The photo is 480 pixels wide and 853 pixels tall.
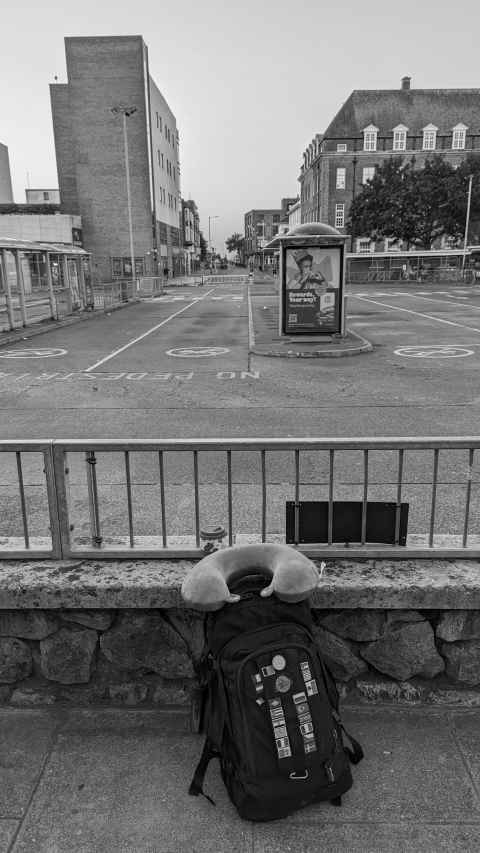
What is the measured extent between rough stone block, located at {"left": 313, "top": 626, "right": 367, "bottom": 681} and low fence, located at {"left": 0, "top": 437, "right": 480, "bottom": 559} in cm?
42

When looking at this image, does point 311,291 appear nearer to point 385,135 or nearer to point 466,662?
point 466,662

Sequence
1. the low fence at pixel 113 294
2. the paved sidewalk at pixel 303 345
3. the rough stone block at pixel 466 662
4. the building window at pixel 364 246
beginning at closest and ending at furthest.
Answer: the rough stone block at pixel 466 662 → the paved sidewalk at pixel 303 345 → the low fence at pixel 113 294 → the building window at pixel 364 246

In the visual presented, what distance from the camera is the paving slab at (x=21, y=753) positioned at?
8.38 feet

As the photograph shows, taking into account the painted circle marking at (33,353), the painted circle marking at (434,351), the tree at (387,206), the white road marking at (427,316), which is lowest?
the painted circle marking at (33,353)

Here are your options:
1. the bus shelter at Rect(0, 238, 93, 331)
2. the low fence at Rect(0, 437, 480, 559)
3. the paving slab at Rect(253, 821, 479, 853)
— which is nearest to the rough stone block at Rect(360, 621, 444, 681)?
the low fence at Rect(0, 437, 480, 559)

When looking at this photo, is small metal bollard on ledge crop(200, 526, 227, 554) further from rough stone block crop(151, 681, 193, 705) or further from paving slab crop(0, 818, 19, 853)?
paving slab crop(0, 818, 19, 853)

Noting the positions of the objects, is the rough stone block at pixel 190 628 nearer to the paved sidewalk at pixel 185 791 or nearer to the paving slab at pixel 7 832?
the paved sidewalk at pixel 185 791

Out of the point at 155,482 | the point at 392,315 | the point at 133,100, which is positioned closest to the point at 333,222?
the point at 133,100

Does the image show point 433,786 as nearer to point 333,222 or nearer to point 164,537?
point 164,537

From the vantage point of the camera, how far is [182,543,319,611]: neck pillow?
2.51 metres

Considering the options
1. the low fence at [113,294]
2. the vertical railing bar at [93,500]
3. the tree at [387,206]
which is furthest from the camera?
the tree at [387,206]

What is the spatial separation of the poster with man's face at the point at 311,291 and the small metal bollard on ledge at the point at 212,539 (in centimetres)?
1423

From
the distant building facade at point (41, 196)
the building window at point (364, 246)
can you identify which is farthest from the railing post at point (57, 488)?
the distant building facade at point (41, 196)

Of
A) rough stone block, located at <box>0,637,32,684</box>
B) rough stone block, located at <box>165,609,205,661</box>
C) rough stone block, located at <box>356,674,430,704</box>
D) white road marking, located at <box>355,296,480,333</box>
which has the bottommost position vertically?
white road marking, located at <box>355,296,480,333</box>
